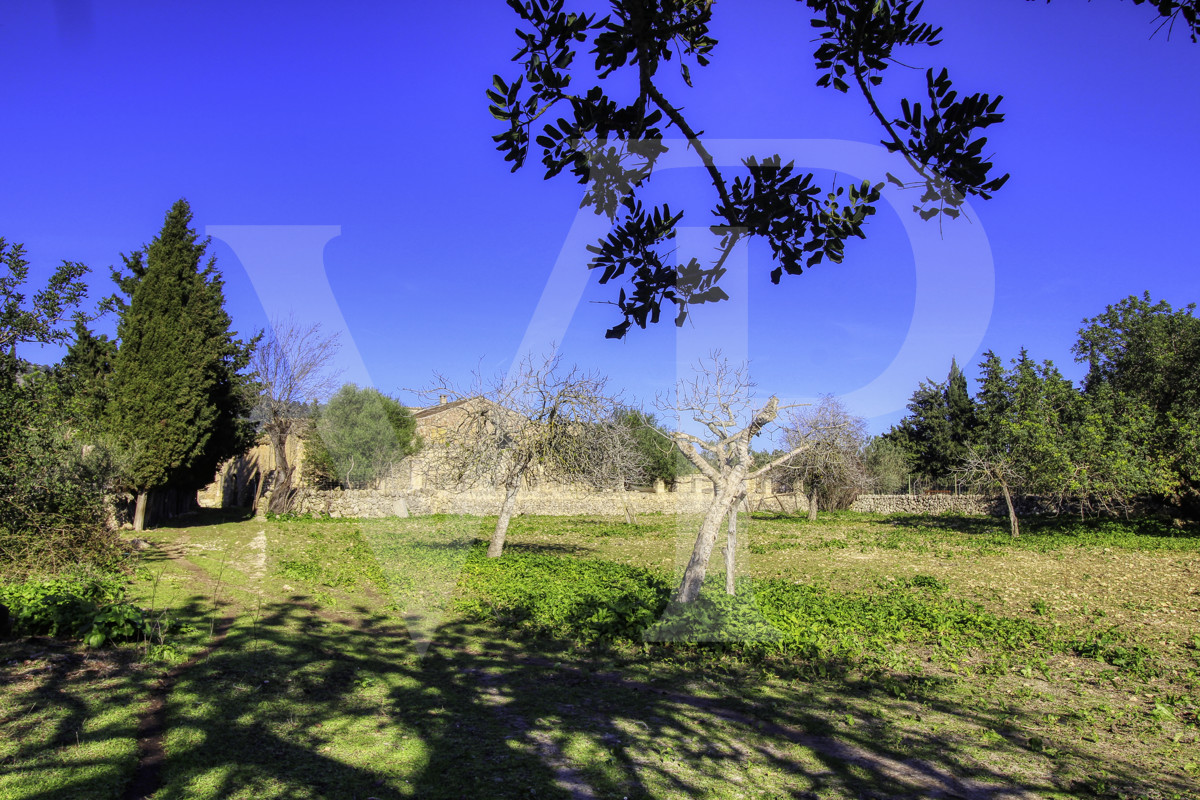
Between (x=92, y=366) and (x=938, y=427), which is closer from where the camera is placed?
(x=92, y=366)

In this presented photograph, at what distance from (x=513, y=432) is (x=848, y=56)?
42.4 feet

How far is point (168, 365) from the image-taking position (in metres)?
19.9

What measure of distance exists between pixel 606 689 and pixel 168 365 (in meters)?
18.9

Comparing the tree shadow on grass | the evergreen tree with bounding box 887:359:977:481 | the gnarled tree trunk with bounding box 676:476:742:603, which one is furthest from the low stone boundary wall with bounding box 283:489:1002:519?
the tree shadow on grass

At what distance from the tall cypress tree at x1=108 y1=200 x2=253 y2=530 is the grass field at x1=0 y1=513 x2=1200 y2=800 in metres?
7.50

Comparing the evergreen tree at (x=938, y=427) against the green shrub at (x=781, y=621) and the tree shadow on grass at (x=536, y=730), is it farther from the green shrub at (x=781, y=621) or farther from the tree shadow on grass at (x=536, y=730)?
the tree shadow on grass at (x=536, y=730)

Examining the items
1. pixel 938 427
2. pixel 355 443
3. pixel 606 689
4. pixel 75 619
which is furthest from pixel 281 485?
pixel 938 427

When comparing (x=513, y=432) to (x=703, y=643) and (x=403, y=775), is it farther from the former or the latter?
(x=403, y=775)

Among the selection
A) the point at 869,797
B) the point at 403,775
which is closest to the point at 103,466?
the point at 403,775

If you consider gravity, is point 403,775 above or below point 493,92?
below

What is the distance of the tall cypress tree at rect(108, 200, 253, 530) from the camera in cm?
1933

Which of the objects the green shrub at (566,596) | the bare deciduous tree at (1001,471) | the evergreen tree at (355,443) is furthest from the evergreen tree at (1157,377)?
the evergreen tree at (355,443)

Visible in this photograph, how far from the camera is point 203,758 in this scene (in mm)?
4395

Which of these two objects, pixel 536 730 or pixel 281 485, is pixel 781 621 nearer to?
pixel 536 730
